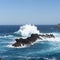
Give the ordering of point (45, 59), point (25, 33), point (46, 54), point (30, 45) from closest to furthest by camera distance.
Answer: point (45, 59) < point (46, 54) < point (30, 45) < point (25, 33)

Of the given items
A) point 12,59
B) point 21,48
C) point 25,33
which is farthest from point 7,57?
point 25,33

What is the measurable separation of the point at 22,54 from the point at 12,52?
2308 millimetres

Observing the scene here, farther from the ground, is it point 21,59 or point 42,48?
point 42,48

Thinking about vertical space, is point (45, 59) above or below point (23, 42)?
below

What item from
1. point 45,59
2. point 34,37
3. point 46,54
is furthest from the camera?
point 34,37

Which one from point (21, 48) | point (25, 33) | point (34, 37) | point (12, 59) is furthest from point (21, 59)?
point (25, 33)

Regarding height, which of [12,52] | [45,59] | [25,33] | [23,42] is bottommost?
[45,59]

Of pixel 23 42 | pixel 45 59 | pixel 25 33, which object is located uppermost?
pixel 25 33

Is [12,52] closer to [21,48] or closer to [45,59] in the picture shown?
[21,48]

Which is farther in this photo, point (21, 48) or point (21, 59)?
point (21, 48)

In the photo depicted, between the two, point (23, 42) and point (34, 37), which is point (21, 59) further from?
point (34, 37)

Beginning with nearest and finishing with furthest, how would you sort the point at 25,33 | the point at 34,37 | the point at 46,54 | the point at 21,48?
the point at 46,54
the point at 21,48
the point at 34,37
the point at 25,33

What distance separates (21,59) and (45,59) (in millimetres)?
3832

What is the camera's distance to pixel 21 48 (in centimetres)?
4716
